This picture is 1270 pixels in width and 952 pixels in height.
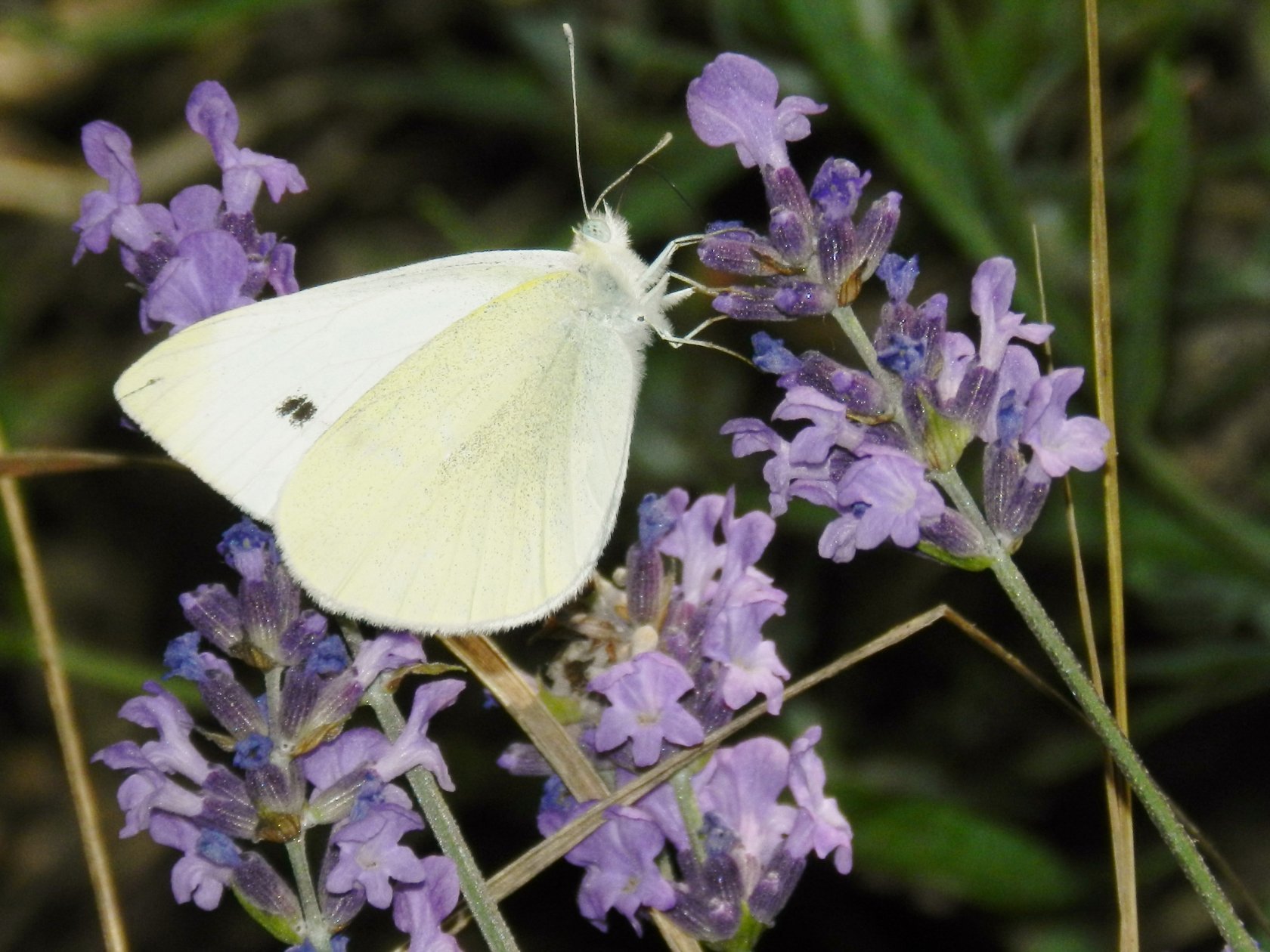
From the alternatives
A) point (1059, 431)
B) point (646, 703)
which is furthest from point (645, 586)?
point (1059, 431)

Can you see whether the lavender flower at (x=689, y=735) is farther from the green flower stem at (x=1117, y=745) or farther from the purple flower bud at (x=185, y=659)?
the purple flower bud at (x=185, y=659)

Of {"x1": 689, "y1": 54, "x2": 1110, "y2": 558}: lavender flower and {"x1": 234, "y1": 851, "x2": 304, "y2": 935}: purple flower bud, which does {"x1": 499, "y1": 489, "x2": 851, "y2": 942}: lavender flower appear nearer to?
{"x1": 689, "y1": 54, "x2": 1110, "y2": 558}: lavender flower

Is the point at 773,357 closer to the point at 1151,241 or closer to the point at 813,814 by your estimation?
the point at 813,814

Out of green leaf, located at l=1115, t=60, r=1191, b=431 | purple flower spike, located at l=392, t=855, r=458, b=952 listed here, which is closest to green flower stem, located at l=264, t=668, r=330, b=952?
purple flower spike, located at l=392, t=855, r=458, b=952

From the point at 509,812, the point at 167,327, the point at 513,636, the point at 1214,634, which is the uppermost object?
the point at 167,327

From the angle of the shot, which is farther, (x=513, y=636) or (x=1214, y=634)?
(x=1214, y=634)

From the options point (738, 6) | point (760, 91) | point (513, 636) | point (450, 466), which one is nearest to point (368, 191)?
point (738, 6)

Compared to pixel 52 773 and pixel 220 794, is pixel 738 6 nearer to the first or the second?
pixel 220 794
